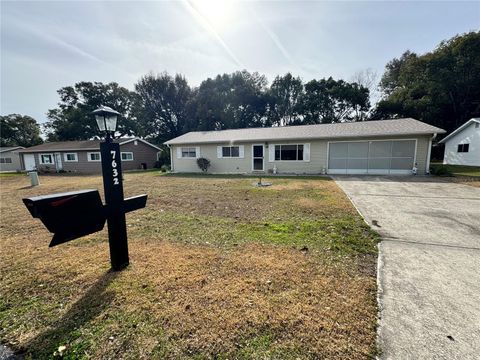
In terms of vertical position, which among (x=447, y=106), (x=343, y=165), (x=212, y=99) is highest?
(x=212, y=99)

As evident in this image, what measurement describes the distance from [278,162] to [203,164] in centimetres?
574

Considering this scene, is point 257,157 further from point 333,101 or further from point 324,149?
point 333,101

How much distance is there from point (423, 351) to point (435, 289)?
1146 mm

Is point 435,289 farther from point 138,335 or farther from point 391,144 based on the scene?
point 391,144

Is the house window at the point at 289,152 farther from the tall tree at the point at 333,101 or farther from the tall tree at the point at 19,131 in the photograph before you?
the tall tree at the point at 19,131

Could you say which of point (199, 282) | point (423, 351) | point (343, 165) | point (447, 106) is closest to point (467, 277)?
point (423, 351)

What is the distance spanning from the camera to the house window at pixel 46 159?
78.7ft

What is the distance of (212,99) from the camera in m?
31.1

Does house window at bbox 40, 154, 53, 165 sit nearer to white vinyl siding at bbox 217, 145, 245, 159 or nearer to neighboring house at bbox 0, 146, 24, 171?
neighboring house at bbox 0, 146, 24, 171

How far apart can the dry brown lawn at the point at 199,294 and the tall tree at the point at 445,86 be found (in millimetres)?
27676

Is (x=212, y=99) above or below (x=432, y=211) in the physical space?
above

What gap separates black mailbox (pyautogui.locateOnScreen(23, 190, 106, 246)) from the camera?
7.86ft

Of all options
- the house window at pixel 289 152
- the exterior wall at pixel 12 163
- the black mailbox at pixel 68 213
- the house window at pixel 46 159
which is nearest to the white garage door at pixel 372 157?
the house window at pixel 289 152

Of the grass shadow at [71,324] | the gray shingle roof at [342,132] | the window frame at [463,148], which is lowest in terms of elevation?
the grass shadow at [71,324]
